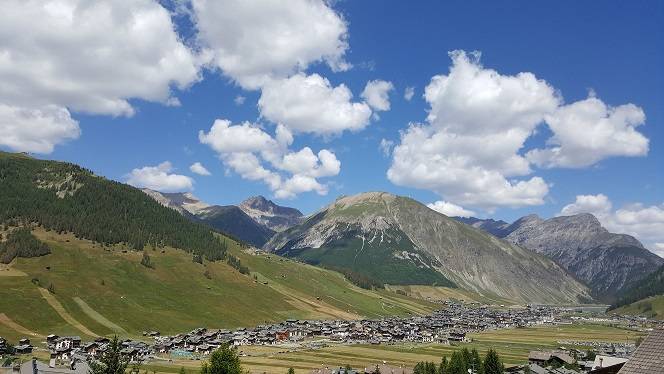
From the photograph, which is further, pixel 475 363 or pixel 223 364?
pixel 475 363

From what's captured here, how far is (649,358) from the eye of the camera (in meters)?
29.6

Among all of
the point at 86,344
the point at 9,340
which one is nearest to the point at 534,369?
the point at 86,344

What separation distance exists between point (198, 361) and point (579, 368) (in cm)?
11939

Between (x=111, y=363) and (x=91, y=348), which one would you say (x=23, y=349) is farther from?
(x=111, y=363)

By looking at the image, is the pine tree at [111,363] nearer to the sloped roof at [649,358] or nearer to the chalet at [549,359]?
the sloped roof at [649,358]

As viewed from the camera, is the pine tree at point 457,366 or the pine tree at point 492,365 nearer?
the pine tree at point 457,366

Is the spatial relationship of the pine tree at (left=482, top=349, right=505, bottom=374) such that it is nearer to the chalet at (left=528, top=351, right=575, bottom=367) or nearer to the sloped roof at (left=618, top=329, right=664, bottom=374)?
the chalet at (left=528, top=351, right=575, bottom=367)

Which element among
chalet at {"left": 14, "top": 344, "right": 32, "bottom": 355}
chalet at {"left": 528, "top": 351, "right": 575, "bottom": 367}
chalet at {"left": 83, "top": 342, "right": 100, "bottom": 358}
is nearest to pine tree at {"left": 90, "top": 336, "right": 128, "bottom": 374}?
chalet at {"left": 528, "top": 351, "right": 575, "bottom": 367}

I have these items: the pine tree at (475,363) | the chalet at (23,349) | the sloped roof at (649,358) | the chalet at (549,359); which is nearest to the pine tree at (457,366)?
the pine tree at (475,363)

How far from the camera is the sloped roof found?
94.8 ft

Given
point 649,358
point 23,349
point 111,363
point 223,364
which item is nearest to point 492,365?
point 223,364

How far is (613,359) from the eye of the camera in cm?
10912

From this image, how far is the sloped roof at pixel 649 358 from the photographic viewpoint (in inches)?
1137

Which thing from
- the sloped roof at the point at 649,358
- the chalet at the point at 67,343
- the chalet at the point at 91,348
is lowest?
the chalet at the point at 91,348
